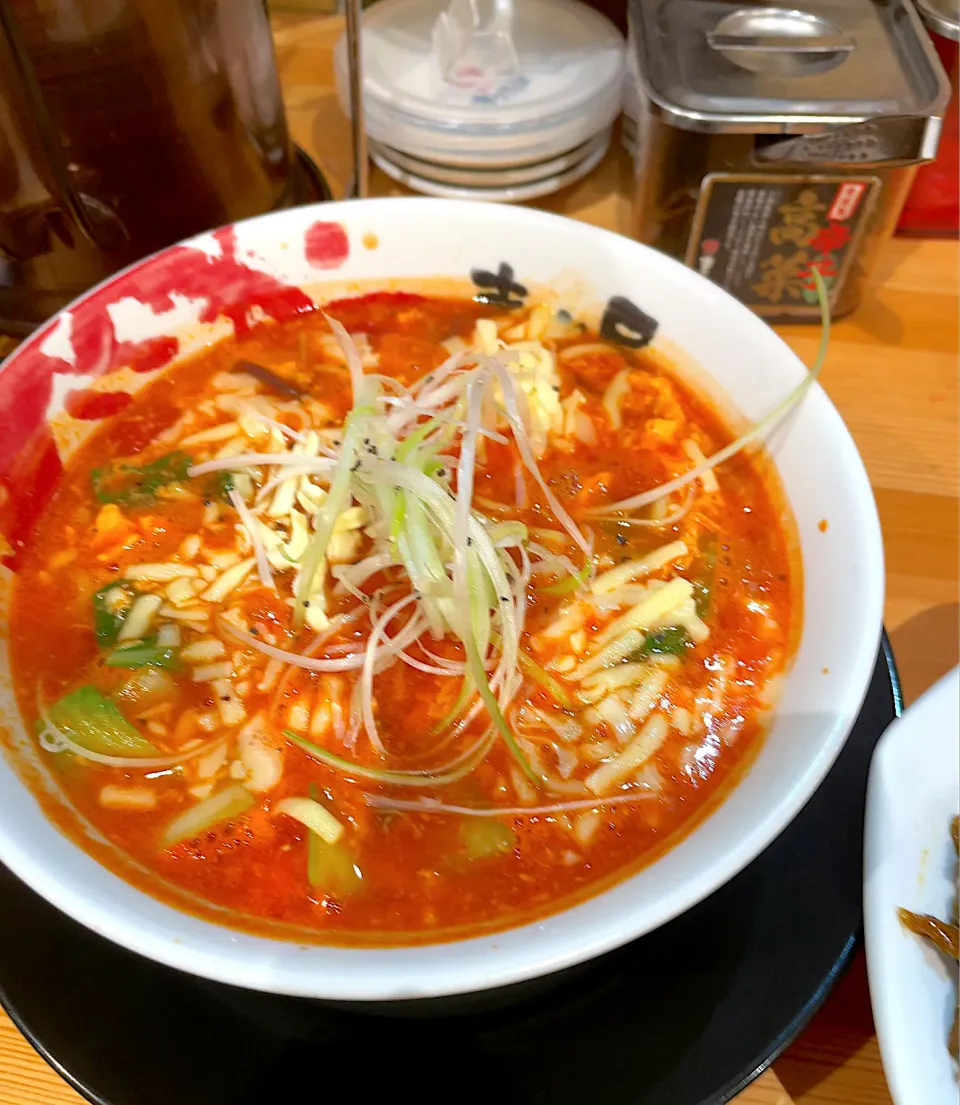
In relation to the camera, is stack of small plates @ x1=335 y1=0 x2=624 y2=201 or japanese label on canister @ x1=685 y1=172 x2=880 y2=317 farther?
stack of small plates @ x1=335 y1=0 x2=624 y2=201

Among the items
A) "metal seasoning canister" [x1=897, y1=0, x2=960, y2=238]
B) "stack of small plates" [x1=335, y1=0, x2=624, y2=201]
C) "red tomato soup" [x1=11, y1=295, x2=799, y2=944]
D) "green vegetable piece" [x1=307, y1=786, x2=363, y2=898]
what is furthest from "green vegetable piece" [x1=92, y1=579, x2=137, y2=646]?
"metal seasoning canister" [x1=897, y1=0, x2=960, y2=238]

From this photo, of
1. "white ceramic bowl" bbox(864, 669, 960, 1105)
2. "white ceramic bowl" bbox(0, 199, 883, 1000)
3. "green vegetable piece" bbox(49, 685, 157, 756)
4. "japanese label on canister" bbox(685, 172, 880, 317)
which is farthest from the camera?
"japanese label on canister" bbox(685, 172, 880, 317)

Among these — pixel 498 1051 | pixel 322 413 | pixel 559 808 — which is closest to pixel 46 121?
pixel 322 413

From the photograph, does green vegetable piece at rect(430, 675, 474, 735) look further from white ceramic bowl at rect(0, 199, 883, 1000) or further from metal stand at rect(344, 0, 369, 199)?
metal stand at rect(344, 0, 369, 199)

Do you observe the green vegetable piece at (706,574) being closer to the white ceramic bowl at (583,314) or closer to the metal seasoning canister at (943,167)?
the white ceramic bowl at (583,314)

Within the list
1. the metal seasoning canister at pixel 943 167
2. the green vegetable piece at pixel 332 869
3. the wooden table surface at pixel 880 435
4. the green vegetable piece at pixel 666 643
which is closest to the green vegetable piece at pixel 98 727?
the green vegetable piece at pixel 332 869

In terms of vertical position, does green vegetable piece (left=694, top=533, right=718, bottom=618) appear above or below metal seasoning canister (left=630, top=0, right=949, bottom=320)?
below

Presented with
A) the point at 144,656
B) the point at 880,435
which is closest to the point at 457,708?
the point at 144,656
